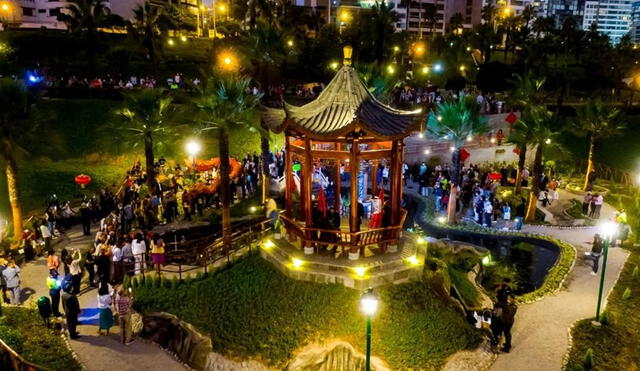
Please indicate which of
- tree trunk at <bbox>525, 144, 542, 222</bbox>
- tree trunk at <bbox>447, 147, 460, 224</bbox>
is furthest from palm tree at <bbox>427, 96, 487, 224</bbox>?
tree trunk at <bbox>525, 144, 542, 222</bbox>

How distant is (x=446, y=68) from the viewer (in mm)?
57094

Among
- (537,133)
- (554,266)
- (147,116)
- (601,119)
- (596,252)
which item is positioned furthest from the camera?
(601,119)

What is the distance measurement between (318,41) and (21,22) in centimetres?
4926

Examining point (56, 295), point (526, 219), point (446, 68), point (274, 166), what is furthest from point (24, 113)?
point (446, 68)

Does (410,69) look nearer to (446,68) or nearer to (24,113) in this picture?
(446,68)

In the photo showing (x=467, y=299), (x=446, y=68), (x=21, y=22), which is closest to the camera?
(x=467, y=299)

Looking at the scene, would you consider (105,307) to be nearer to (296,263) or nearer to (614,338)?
(296,263)

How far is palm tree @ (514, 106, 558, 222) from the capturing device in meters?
28.3

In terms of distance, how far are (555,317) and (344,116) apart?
10033mm

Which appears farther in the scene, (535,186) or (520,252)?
(535,186)

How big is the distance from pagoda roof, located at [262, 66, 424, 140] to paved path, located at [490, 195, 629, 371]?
24.5 ft

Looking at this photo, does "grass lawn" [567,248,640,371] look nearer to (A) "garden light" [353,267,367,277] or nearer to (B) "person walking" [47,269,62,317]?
(A) "garden light" [353,267,367,277]

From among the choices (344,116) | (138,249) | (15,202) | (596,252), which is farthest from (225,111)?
(596,252)

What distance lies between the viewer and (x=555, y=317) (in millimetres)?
17859
